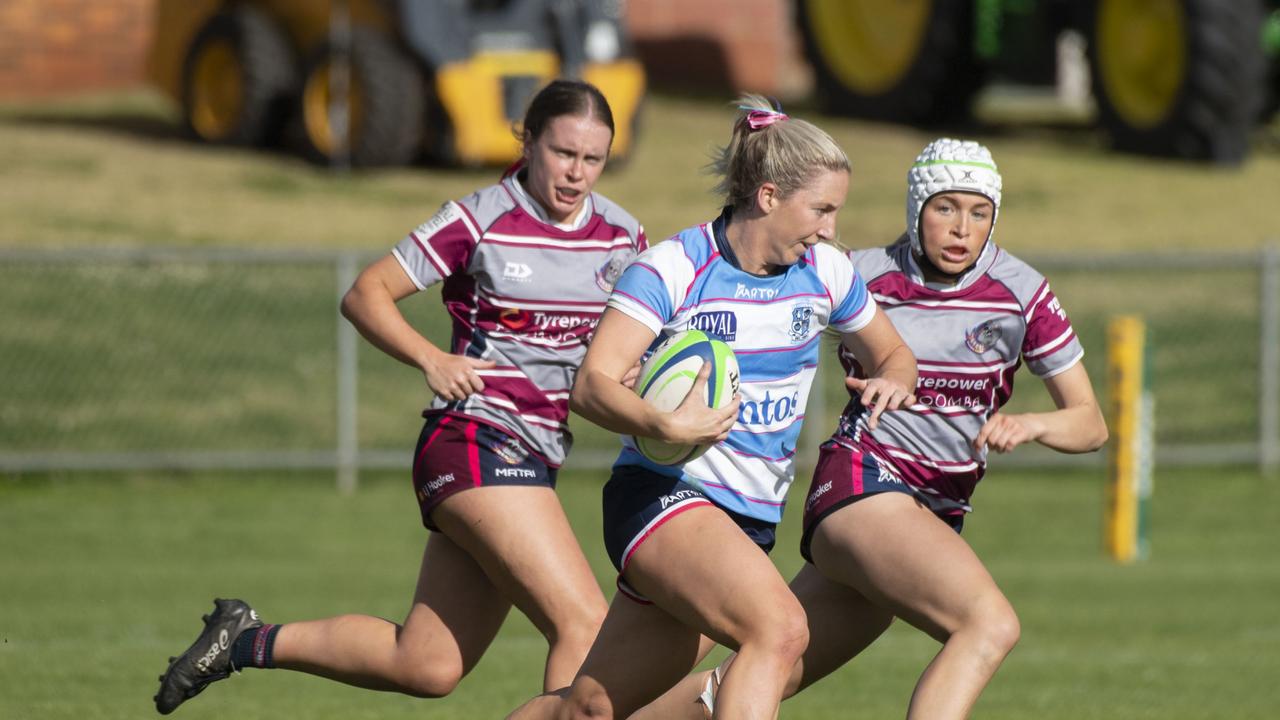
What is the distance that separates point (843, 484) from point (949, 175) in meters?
0.97

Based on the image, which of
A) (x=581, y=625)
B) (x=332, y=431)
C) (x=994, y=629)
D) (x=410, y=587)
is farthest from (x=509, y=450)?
(x=332, y=431)

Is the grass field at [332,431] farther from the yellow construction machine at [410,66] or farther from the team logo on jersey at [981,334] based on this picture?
the team logo on jersey at [981,334]

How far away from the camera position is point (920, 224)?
5.69 meters

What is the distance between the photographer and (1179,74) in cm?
2059

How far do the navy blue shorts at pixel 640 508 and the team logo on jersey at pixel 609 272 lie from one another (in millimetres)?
950

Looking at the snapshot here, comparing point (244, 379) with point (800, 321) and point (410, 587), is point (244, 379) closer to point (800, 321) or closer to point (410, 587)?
point (410, 587)

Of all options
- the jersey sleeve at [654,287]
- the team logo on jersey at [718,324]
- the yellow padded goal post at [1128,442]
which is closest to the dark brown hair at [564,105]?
the jersey sleeve at [654,287]

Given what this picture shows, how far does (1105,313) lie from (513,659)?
9.43 meters

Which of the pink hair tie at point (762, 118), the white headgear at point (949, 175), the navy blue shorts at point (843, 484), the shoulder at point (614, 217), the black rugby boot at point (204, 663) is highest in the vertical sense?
the pink hair tie at point (762, 118)

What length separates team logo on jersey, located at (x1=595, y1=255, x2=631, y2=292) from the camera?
19.8 ft

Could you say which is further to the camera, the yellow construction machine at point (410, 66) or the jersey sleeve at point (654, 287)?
the yellow construction machine at point (410, 66)

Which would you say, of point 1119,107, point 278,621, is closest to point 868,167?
point 1119,107

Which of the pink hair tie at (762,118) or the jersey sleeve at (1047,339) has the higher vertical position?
the pink hair tie at (762,118)

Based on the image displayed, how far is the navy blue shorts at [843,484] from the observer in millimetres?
5598
